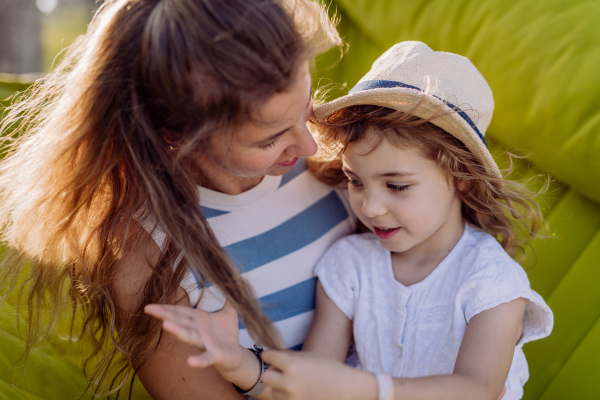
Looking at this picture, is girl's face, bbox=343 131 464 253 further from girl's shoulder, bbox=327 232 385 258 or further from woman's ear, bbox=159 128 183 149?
woman's ear, bbox=159 128 183 149

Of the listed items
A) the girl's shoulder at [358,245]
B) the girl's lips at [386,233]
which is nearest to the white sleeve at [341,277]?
the girl's shoulder at [358,245]

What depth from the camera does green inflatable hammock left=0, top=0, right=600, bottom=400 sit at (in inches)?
47.8

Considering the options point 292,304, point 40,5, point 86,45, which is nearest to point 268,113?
point 86,45

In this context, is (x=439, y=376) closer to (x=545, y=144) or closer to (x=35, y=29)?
(x=545, y=144)

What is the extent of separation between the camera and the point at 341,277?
1.25 metres

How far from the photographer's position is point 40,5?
3504 mm

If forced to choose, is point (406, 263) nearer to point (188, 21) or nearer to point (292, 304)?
point (292, 304)

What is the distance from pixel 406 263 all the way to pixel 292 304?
0.32 metres

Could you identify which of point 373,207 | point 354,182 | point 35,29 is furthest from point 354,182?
point 35,29

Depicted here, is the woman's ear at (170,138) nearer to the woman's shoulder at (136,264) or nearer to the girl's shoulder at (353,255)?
the woman's shoulder at (136,264)

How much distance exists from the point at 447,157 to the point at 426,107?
5.6 inches

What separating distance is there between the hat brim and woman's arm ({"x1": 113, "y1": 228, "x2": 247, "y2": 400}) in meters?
0.58

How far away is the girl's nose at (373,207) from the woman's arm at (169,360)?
46cm

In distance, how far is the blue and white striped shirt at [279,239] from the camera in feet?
3.84
